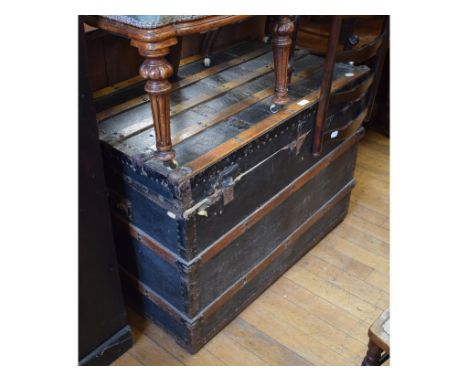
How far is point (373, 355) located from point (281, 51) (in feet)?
3.46

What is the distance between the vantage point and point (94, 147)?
1.51 meters

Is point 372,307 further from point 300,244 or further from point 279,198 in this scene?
point 279,198

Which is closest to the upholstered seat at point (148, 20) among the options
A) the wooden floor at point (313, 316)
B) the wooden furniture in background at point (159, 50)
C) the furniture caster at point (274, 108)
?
the wooden furniture in background at point (159, 50)

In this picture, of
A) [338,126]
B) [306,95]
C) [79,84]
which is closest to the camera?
[79,84]

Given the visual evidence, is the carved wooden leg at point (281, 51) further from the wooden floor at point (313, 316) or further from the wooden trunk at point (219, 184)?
the wooden floor at point (313, 316)

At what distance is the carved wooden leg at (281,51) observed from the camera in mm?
→ 1727

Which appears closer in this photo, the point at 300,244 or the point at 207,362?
the point at 207,362

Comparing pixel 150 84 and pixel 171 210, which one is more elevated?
pixel 150 84

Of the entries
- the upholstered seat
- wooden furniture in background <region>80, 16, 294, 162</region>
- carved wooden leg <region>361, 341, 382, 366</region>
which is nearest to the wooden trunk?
wooden furniture in background <region>80, 16, 294, 162</region>

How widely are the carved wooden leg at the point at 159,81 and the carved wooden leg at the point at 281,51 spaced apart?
469 millimetres

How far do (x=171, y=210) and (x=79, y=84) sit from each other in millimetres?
465

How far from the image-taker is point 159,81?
143 centimetres

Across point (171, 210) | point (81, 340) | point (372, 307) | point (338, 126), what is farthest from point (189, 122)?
point (372, 307)

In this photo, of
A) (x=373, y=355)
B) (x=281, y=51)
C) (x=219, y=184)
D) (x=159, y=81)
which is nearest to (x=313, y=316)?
(x=373, y=355)
